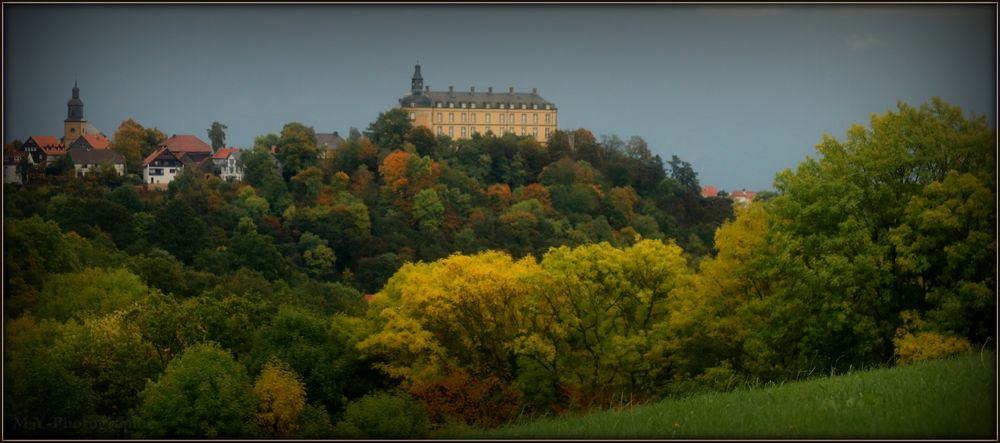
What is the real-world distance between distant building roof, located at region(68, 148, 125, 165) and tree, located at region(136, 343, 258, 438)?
238ft

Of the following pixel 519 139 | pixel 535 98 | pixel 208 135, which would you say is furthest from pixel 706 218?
pixel 208 135

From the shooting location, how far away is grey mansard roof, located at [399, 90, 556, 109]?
442 feet

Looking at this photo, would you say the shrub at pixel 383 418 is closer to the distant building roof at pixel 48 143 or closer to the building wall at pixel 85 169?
the distant building roof at pixel 48 143

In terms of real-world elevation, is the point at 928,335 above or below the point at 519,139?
below

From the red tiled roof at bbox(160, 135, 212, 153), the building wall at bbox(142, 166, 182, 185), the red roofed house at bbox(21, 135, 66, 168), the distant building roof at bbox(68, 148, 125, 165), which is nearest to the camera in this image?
the red roofed house at bbox(21, 135, 66, 168)

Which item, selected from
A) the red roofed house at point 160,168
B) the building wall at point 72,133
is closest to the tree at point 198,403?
the building wall at point 72,133

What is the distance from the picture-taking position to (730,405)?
56.5 feet

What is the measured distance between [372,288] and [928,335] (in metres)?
60.2

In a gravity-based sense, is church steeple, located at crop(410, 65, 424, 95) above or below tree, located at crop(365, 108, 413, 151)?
above

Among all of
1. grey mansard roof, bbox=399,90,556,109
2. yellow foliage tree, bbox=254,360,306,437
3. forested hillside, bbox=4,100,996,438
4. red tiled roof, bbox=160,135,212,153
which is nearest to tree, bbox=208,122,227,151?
red tiled roof, bbox=160,135,212,153

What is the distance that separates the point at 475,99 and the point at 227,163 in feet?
112

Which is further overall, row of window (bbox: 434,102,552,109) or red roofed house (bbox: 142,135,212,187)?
row of window (bbox: 434,102,552,109)

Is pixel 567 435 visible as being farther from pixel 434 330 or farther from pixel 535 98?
pixel 535 98

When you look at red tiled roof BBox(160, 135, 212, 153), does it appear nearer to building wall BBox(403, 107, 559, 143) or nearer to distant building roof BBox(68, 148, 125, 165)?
distant building roof BBox(68, 148, 125, 165)
